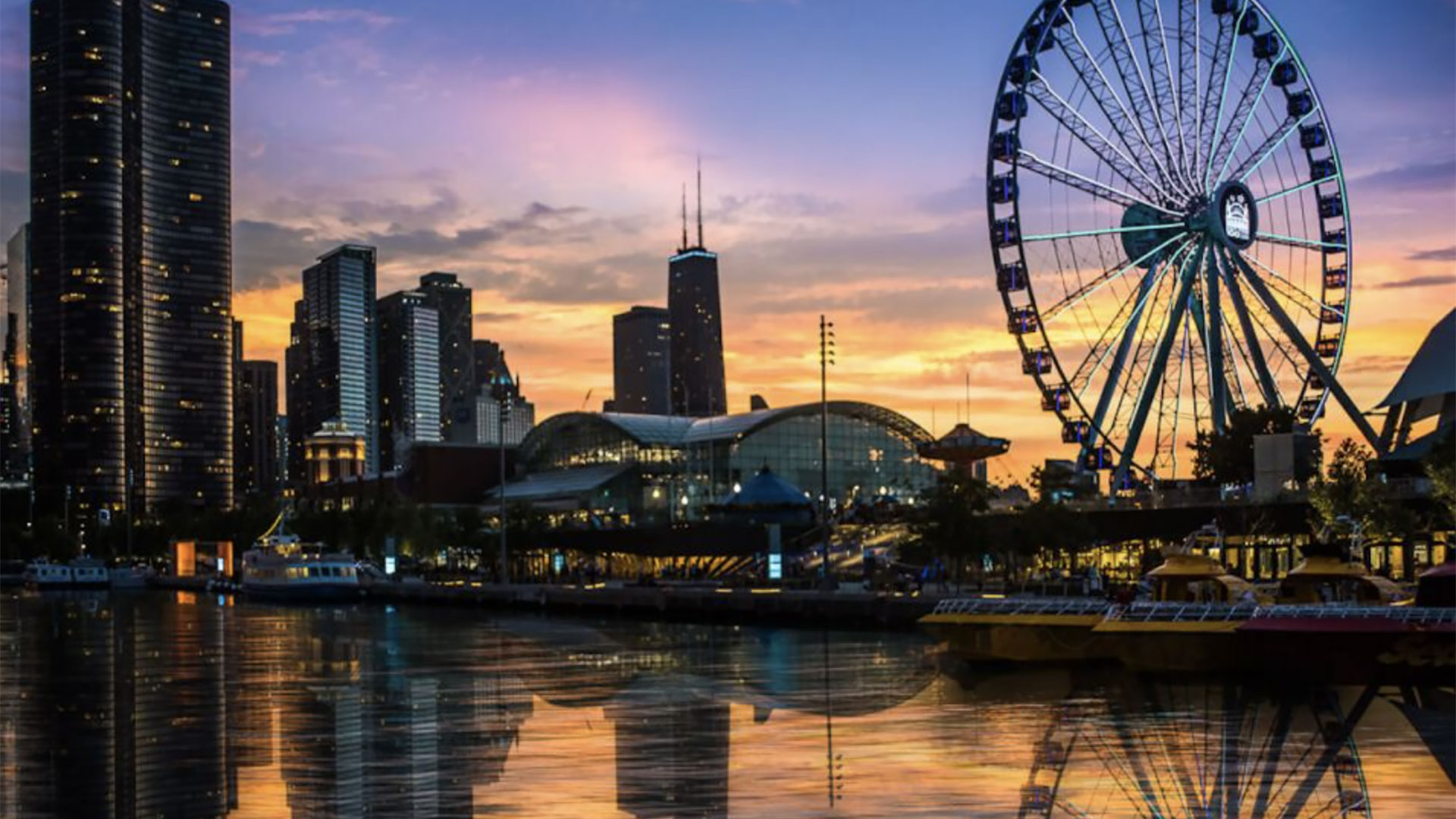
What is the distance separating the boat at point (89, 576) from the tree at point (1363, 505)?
127 m

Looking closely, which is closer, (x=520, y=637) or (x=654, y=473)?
(x=520, y=637)

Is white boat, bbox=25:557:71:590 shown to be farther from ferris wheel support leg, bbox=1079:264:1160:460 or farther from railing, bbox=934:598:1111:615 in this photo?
railing, bbox=934:598:1111:615

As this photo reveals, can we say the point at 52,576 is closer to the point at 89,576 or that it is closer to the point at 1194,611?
the point at 89,576

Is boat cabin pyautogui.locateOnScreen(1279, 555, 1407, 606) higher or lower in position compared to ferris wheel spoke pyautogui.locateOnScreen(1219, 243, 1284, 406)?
lower

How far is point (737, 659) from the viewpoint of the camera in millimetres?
59969

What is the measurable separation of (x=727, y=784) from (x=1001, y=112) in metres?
64.5

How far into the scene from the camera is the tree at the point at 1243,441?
106000mm

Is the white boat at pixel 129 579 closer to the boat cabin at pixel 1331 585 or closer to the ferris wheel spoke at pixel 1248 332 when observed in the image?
the ferris wheel spoke at pixel 1248 332

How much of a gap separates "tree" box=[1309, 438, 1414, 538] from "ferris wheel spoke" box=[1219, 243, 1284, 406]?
8022 millimetres

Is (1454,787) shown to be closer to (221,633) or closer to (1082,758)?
(1082,758)

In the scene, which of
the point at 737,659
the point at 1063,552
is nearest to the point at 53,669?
the point at 737,659

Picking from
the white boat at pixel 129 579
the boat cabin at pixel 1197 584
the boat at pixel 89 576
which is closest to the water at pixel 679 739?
the boat cabin at pixel 1197 584

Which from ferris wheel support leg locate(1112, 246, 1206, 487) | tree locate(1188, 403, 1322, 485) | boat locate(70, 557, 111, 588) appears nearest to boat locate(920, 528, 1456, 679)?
ferris wheel support leg locate(1112, 246, 1206, 487)

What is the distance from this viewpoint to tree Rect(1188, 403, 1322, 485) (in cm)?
10600
